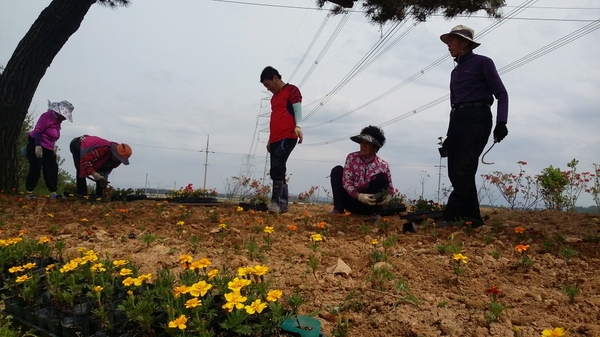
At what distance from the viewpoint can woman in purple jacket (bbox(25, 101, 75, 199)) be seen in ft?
20.4

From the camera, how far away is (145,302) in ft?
5.50

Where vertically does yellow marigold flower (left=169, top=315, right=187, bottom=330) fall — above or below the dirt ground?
below

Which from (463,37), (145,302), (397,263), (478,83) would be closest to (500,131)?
(478,83)

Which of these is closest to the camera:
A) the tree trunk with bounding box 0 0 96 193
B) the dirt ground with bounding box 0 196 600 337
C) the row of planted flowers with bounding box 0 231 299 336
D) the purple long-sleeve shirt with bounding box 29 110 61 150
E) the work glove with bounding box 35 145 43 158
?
the row of planted flowers with bounding box 0 231 299 336

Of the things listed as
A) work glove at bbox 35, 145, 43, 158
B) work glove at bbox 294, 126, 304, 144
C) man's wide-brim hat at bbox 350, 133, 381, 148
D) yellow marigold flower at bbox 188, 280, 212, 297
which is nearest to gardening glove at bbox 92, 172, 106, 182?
work glove at bbox 35, 145, 43, 158

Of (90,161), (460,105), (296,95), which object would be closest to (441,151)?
(460,105)

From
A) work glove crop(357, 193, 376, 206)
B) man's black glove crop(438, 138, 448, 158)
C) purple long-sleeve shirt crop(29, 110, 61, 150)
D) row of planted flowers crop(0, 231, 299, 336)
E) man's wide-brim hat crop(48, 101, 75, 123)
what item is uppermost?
man's wide-brim hat crop(48, 101, 75, 123)

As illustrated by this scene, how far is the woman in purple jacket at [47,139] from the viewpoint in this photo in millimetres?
6223

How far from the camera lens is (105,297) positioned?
78.6 inches

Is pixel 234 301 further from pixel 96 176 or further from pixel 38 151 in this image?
pixel 38 151

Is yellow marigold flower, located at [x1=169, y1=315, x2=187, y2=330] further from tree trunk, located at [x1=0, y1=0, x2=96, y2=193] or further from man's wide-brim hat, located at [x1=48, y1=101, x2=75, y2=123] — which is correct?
tree trunk, located at [x1=0, y1=0, x2=96, y2=193]

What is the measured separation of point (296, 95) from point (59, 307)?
353 centimetres

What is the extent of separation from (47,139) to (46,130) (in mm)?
136

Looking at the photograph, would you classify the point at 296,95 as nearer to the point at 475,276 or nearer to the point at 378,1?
the point at 378,1
